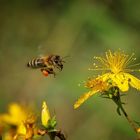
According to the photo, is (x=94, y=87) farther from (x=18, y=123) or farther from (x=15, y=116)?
(x=15, y=116)

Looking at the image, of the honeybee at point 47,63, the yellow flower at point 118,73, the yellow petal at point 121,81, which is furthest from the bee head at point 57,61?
the yellow petal at point 121,81

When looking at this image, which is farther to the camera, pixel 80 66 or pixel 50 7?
pixel 50 7

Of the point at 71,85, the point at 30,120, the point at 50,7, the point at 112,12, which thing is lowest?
the point at 30,120

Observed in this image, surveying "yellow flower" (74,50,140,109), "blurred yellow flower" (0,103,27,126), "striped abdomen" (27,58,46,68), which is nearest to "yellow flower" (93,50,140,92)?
"yellow flower" (74,50,140,109)

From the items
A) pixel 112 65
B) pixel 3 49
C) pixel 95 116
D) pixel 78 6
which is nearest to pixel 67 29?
pixel 78 6

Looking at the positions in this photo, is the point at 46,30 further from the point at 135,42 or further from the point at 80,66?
the point at 135,42

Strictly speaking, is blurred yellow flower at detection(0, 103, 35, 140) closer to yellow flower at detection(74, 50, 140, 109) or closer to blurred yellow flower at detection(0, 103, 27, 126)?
blurred yellow flower at detection(0, 103, 27, 126)

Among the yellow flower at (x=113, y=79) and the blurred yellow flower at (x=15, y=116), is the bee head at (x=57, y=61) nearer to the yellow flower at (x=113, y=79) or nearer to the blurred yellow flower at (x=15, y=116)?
the yellow flower at (x=113, y=79)
